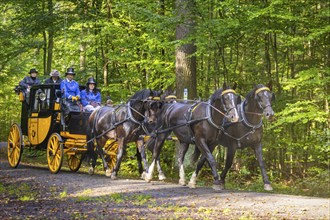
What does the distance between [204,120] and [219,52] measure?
20.1 feet

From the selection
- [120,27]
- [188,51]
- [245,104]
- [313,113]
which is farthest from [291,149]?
[120,27]

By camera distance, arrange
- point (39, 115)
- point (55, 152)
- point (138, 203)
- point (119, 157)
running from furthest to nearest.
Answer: point (39, 115), point (55, 152), point (119, 157), point (138, 203)

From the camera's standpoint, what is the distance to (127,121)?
44.4 feet

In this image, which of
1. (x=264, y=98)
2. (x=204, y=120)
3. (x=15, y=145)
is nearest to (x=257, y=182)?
(x=204, y=120)

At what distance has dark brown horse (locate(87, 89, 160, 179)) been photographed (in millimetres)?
13250

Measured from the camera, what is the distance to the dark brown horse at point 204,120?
1102 centimetres

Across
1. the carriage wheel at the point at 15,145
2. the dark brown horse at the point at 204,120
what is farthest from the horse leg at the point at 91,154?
the dark brown horse at the point at 204,120

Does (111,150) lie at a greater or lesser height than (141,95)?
lesser

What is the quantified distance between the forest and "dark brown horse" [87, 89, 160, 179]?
92.4 inches

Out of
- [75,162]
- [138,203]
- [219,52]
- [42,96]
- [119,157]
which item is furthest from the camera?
[219,52]

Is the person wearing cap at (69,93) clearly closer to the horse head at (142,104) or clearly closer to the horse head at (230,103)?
the horse head at (142,104)

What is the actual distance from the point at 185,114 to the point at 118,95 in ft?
24.8

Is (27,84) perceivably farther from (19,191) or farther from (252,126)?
(252,126)

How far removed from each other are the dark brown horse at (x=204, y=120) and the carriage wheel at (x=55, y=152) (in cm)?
269
